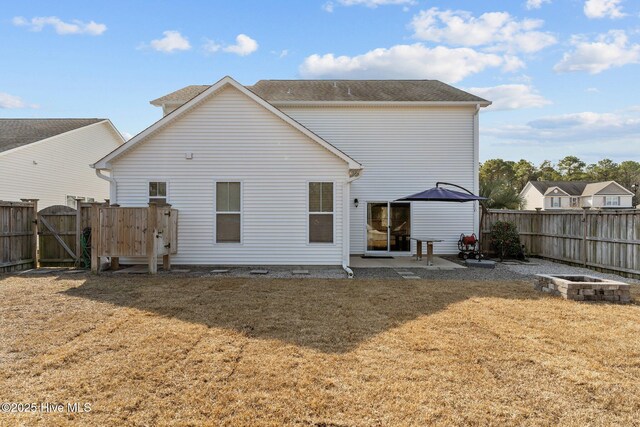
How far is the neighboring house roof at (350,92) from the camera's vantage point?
1451 centimetres

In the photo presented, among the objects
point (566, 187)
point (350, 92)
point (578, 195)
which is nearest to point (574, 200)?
point (578, 195)

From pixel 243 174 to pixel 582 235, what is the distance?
34.5 feet

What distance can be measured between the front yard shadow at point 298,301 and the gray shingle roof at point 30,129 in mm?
12662

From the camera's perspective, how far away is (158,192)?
436 inches

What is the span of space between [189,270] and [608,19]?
14.5 meters

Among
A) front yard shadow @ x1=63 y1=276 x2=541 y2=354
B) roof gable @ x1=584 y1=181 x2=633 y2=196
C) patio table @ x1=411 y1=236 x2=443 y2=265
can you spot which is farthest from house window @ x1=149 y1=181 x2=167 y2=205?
roof gable @ x1=584 y1=181 x2=633 y2=196

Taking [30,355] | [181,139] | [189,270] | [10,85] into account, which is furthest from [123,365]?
[10,85]

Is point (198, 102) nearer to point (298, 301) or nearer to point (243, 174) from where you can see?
point (243, 174)

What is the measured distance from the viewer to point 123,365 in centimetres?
389

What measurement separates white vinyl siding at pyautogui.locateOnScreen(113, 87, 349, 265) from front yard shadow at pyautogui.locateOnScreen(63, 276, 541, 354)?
2081 millimetres

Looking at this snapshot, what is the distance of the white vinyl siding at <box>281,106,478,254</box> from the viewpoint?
14.5 meters

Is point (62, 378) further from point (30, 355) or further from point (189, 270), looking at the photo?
point (189, 270)

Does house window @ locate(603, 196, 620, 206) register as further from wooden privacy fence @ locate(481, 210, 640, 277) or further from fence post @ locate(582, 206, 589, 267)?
fence post @ locate(582, 206, 589, 267)

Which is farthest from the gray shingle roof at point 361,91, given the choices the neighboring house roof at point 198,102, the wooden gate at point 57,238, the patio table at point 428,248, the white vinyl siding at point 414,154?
the wooden gate at point 57,238
